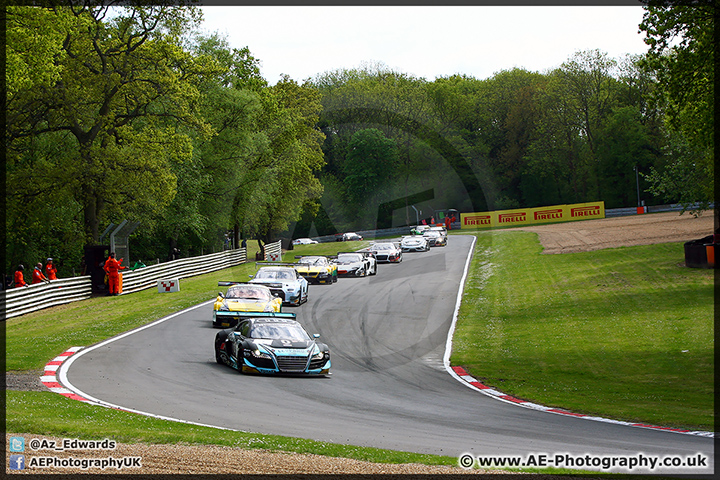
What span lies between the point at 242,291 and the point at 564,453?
13.8 metres

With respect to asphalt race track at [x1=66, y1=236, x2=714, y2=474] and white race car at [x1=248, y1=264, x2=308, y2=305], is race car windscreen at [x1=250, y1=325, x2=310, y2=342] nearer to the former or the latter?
asphalt race track at [x1=66, y1=236, x2=714, y2=474]

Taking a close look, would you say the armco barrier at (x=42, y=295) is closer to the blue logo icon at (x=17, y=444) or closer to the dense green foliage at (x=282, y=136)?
the dense green foliage at (x=282, y=136)

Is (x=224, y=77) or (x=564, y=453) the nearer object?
(x=564, y=453)

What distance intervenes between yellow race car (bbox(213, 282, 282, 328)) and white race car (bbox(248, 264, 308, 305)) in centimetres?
400

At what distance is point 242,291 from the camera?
810 inches

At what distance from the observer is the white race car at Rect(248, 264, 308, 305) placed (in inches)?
981

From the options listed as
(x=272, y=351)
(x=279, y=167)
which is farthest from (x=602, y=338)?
(x=279, y=167)

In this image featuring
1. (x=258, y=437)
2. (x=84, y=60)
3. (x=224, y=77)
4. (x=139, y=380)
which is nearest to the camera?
(x=258, y=437)

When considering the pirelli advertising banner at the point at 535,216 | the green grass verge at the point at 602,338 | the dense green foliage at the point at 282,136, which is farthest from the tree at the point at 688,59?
the pirelli advertising banner at the point at 535,216

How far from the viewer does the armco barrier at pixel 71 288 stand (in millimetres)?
23359

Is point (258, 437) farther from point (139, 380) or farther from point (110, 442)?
point (139, 380)

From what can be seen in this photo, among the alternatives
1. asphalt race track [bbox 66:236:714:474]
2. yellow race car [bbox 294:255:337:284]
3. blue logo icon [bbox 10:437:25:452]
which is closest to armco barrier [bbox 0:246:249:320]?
asphalt race track [bbox 66:236:714:474]

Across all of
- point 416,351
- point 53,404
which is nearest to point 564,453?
point 53,404

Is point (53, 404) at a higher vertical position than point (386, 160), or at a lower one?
lower
